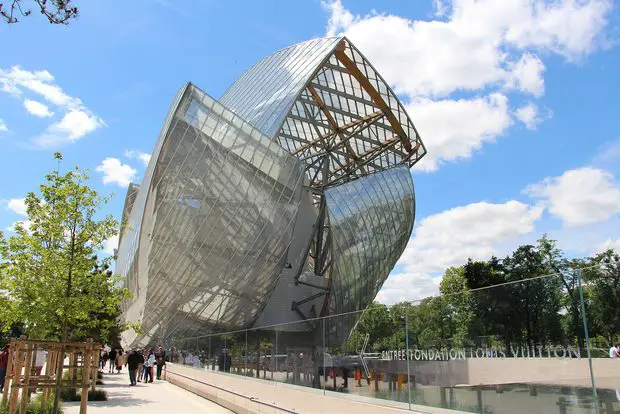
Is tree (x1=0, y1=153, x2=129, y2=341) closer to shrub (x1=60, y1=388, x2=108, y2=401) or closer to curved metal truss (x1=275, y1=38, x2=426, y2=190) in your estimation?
shrub (x1=60, y1=388, x2=108, y2=401)

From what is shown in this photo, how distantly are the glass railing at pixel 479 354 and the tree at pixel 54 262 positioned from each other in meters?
6.46

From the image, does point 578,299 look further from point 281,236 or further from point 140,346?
point 140,346

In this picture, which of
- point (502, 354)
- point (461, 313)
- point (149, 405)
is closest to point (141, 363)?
point (149, 405)

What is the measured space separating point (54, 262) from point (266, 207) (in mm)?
19651

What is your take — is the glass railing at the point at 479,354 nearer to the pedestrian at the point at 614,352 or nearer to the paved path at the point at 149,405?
the pedestrian at the point at 614,352

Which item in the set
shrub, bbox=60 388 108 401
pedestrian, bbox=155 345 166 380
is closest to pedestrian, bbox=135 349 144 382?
pedestrian, bbox=155 345 166 380

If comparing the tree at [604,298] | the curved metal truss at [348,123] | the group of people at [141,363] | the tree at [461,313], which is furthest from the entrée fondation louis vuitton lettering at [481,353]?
the curved metal truss at [348,123]

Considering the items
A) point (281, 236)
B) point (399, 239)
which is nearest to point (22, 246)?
point (281, 236)

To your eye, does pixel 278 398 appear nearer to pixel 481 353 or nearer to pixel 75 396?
pixel 481 353

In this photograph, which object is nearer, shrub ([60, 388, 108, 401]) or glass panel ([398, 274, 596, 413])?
glass panel ([398, 274, 596, 413])

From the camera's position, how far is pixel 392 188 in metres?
45.0

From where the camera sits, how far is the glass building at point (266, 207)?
99.2 feet

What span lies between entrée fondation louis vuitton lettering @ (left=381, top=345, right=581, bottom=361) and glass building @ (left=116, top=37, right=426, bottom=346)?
23.2 meters

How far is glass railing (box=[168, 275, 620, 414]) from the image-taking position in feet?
17.0
